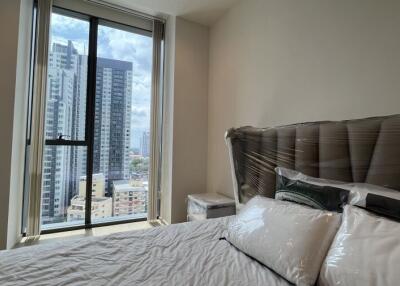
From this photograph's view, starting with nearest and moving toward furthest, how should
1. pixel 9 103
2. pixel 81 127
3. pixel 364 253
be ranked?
1. pixel 364 253
2. pixel 9 103
3. pixel 81 127

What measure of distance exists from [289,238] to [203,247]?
0.46 m

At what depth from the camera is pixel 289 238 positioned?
3.21 ft

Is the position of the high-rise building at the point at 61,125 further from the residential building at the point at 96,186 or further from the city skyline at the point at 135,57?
the city skyline at the point at 135,57

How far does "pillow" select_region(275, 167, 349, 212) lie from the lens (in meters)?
1.10

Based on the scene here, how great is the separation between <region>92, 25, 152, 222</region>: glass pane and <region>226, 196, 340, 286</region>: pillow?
210cm

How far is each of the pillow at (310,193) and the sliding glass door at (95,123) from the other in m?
2.00

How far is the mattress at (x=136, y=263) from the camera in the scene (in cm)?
92

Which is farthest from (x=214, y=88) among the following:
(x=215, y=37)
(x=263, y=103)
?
(x=263, y=103)

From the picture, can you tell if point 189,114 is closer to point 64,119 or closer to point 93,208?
point 64,119

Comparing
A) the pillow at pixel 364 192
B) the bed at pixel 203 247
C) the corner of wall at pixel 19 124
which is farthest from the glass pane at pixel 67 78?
the pillow at pixel 364 192

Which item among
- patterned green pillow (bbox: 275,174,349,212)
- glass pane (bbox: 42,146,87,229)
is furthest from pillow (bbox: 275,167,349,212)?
glass pane (bbox: 42,146,87,229)

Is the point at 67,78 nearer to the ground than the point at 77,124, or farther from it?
farther from it

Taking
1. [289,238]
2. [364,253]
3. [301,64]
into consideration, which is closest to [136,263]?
[289,238]

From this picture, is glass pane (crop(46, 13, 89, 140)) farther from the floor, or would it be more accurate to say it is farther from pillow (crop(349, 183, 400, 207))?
pillow (crop(349, 183, 400, 207))
